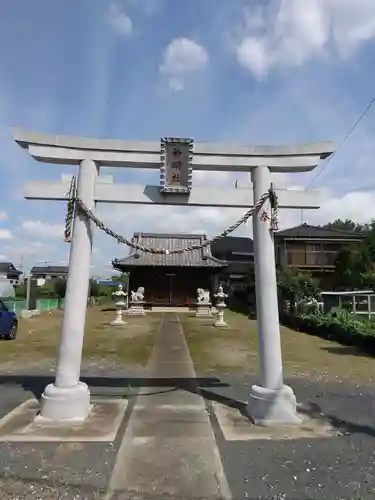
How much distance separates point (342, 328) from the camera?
49.8ft

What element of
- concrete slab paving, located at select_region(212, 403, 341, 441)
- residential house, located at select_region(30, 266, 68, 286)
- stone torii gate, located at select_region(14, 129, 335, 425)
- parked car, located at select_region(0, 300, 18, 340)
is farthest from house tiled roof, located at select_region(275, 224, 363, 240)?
residential house, located at select_region(30, 266, 68, 286)

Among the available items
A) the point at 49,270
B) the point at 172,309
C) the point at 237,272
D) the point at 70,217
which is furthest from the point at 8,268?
the point at 70,217

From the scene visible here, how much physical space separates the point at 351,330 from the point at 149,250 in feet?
35.4

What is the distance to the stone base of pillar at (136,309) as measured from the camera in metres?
27.3

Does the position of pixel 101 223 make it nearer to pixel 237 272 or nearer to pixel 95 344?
pixel 95 344

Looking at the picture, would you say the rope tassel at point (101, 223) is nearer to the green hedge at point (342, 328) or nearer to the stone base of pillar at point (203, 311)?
the green hedge at point (342, 328)

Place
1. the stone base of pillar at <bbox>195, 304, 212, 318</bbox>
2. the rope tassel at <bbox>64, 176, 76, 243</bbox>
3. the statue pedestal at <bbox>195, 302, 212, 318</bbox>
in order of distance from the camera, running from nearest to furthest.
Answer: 1. the rope tassel at <bbox>64, 176, 76, 243</bbox>
2. the stone base of pillar at <bbox>195, 304, 212, 318</bbox>
3. the statue pedestal at <bbox>195, 302, 212, 318</bbox>

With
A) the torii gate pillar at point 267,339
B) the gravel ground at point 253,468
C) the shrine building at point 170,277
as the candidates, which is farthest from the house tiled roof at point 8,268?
the gravel ground at point 253,468

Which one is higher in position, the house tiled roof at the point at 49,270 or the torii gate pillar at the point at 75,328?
the house tiled roof at the point at 49,270

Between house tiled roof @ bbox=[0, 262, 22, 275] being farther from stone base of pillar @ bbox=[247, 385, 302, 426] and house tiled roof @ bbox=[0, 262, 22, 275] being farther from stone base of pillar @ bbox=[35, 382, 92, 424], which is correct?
stone base of pillar @ bbox=[247, 385, 302, 426]

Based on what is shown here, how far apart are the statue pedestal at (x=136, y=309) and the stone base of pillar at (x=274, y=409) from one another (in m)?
22.3

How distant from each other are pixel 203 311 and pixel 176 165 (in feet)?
73.5

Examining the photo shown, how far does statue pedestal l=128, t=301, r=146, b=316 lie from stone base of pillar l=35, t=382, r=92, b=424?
22013 millimetres

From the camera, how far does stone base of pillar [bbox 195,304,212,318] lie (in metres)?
27.0
